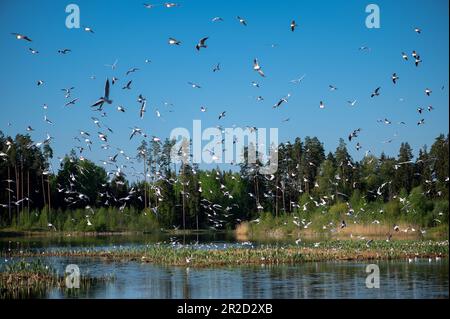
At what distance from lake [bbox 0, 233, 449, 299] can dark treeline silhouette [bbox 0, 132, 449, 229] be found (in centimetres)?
4621

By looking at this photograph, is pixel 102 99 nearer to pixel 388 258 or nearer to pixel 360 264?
pixel 360 264

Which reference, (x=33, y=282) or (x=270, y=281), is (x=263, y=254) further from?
(x=33, y=282)

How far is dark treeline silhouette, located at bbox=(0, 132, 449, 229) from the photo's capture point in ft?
310

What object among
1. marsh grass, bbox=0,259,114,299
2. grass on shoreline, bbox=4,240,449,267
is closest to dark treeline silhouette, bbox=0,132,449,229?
grass on shoreline, bbox=4,240,449,267

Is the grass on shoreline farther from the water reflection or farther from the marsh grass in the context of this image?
the marsh grass

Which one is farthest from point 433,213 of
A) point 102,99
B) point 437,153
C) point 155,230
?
point 102,99

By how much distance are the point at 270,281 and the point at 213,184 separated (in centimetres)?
7835

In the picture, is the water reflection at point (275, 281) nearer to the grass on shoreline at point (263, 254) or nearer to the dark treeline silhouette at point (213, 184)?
the grass on shoreline at point (263, 254)

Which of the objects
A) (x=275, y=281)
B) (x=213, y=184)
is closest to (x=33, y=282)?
(x=275, y=281)

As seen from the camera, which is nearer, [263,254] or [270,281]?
[270,281]

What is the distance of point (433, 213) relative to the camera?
71.3 metres

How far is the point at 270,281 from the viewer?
33.5m
